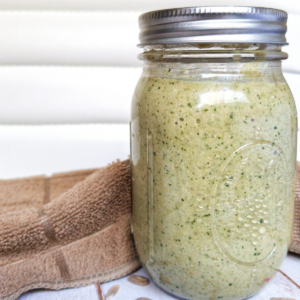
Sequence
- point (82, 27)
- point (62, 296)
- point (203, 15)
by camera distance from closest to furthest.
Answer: point (203, 15)
point (62, 296)
point (82, 27)

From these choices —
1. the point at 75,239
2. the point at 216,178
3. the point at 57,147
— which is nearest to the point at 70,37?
the point at 57,147

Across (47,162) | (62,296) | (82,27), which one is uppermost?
(82,27)

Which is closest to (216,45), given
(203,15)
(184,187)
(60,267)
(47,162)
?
(203,15)

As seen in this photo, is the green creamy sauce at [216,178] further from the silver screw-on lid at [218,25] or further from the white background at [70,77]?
the white background at [70,77]

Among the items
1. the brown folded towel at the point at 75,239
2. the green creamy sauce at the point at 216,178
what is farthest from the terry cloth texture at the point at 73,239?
the green creamy sauce at the point at 216,178

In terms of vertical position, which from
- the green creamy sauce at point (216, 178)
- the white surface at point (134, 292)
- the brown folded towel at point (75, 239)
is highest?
the green creamy sauce at point (216, 178)

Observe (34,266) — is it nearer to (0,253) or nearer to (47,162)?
(0,253)

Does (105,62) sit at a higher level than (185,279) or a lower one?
higher
